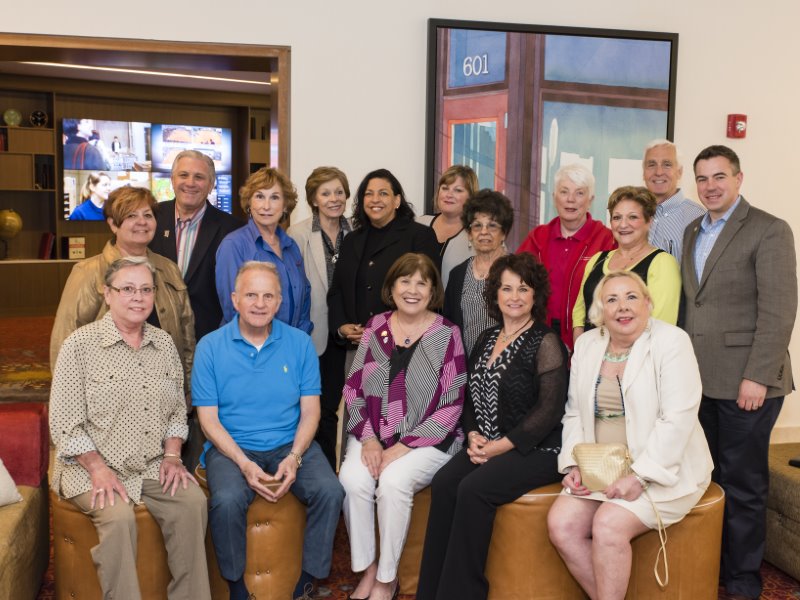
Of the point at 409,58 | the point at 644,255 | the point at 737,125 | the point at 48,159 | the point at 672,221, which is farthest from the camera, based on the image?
the point at 48,159

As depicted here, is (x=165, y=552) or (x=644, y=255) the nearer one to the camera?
(x=165, y=552)

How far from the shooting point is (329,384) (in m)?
3.88

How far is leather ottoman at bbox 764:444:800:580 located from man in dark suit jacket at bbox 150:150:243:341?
8.30 feet

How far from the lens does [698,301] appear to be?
10.5 ft

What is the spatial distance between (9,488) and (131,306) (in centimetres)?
75

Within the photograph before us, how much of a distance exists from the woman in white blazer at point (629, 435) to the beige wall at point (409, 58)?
210cm

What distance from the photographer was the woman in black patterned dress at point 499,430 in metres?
2.89

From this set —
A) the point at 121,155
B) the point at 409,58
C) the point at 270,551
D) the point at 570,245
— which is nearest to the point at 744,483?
the point at 570,245

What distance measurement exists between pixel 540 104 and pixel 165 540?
3185 mm

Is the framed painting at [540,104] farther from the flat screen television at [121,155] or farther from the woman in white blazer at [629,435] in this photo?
the flat screen television at [121,155]

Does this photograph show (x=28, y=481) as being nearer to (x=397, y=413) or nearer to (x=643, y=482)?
(x=397, y=413)

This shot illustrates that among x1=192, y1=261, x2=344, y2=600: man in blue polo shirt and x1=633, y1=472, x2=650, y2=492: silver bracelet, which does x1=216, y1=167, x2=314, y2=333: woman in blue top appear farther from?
x1=633, y1=472, x2=650, y2=492: silver bracelet

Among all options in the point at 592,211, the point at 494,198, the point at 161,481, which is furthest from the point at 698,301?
the point at 161,481

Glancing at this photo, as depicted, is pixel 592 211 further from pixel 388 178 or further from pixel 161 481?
pixel 161 481
